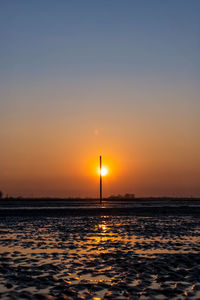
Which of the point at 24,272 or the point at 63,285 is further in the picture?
Answer: the point at 24,272

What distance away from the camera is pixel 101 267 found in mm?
13391

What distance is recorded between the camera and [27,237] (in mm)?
22359

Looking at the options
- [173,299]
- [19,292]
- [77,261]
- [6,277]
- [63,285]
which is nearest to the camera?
[173,299]

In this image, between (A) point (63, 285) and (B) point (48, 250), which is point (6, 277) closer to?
(A) point (63, 285)

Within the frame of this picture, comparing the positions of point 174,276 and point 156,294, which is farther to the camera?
point 174,276

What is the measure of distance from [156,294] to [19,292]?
3472mm

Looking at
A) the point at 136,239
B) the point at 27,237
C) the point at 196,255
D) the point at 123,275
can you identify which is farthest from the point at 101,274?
the point at 27,237

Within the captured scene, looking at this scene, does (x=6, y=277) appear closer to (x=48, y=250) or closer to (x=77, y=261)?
(x=77, y=261)

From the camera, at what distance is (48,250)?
17328 millimetres

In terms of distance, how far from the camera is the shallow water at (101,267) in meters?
10.1

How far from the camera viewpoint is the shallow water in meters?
10.1

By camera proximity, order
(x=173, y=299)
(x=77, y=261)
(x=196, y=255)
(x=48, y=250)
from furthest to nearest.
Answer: (x=48, y=250)
(x=196, y=255)
(x=77, y=261)
(x=173, y=299)

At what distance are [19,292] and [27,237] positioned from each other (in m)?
12.6

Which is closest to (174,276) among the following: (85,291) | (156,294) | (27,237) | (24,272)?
(156,294)
